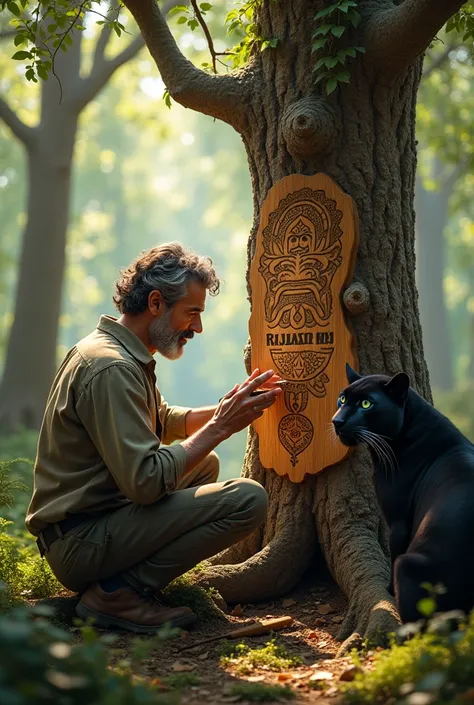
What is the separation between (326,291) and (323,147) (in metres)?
0.87

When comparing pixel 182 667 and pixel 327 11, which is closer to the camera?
pixel 182 667

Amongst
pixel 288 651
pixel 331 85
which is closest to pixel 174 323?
pixel 331 85

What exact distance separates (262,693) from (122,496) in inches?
60.0

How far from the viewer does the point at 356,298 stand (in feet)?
14.9

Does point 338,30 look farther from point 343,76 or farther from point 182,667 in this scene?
point 182,667

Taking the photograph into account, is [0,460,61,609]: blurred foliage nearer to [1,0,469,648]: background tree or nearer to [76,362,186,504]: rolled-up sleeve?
[1,0,469,648]: background tree

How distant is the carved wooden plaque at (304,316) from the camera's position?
4.60 m

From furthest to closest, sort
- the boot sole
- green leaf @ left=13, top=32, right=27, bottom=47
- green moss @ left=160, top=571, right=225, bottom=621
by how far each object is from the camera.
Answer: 1. green leaf @ left=13, top=32, right=27, bottom=47
2. green moss @ left=160, top=571, right=225, bottom=621
3. the boot sole

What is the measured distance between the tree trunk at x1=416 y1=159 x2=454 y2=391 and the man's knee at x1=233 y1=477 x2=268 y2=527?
64.9 ft

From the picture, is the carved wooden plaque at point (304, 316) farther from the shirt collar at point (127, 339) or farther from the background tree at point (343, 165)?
the shirt collar at point (127, 339)

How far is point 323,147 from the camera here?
15.6ft

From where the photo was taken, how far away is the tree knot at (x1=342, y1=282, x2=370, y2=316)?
14.9ft

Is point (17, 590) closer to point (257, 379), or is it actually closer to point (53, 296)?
point (257, 379)

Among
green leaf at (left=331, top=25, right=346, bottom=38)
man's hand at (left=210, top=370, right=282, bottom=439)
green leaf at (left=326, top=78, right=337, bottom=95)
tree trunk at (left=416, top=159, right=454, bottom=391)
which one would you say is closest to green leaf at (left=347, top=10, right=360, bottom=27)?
green leaf at (left=331, top=25, right=346, bottom=38)
